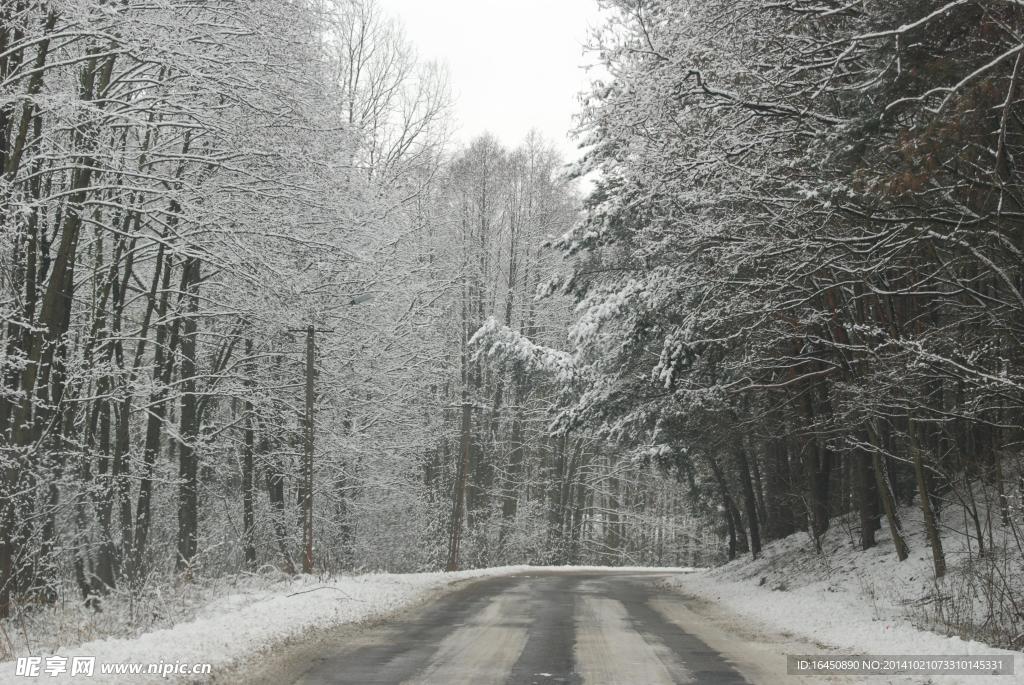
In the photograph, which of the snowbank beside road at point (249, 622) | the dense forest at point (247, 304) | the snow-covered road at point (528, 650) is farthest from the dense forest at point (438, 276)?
the snow-covered road at point (528, 650)

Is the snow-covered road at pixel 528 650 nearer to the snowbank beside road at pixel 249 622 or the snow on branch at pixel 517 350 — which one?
the snowbank beside road at pixel 249 622

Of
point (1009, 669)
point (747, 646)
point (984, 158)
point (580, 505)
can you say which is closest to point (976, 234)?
point (984, 158)

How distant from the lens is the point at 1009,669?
7.50 m

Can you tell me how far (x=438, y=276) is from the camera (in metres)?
31.5

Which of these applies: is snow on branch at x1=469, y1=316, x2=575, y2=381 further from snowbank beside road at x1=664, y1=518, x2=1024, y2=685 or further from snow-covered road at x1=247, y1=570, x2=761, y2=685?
snow-covered road at x1=247, y1=570, x2=761, y2=685

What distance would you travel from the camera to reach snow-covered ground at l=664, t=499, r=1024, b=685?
9.21 metres

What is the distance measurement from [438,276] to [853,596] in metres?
20.7

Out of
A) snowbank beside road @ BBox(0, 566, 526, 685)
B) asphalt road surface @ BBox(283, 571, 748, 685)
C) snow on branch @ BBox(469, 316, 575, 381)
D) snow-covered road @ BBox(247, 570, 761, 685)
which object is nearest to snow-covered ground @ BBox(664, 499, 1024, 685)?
snow-covered road @ BBox(247, 570, 761, 685)

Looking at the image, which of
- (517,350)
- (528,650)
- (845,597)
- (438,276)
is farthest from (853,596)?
(438,276)

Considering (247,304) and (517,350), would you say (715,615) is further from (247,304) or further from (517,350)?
(517,350)

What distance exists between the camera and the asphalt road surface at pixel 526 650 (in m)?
7.96

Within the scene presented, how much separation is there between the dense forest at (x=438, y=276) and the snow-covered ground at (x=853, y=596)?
61cm

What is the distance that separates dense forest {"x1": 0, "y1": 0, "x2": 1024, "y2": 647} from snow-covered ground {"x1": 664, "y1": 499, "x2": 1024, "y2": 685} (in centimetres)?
61

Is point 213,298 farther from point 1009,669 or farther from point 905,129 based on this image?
point 1009,669
